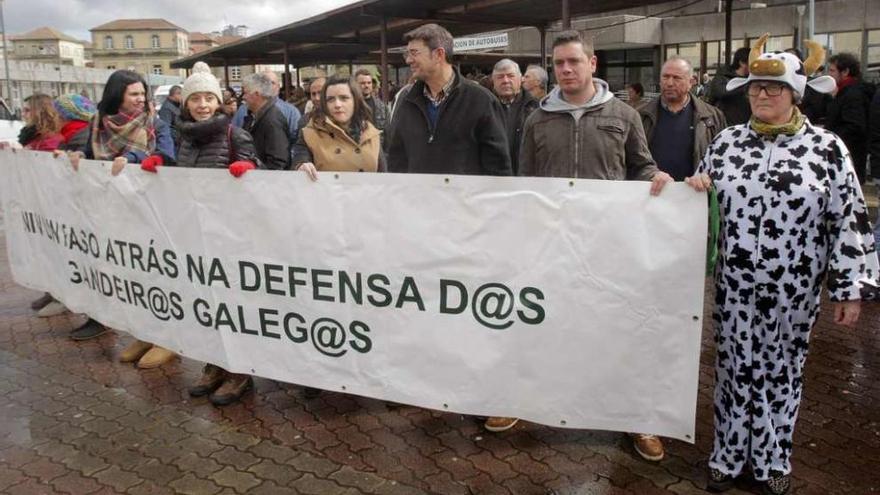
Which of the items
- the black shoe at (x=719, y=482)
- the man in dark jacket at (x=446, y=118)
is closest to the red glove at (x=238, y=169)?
the man in dark jacket at (x=446, y=118)

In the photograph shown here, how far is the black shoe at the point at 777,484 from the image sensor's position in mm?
2961

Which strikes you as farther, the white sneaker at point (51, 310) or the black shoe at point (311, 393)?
the white sneaker at point (51, 310)

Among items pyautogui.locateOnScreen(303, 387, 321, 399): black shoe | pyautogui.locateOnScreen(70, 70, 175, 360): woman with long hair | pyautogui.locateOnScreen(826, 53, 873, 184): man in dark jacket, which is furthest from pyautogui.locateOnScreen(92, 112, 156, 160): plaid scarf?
pyautogui.locateOnScreen(826, 53, 873, 184): man in dark jacket

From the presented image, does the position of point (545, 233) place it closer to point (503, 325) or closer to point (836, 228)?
point (503, 325)

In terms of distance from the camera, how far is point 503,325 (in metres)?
3.17

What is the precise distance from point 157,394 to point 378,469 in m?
1.73

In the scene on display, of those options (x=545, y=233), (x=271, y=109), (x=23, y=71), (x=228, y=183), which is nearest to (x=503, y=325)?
(x=545, y=233)

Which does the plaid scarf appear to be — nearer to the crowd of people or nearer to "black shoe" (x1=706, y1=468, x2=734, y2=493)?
the crowd of people

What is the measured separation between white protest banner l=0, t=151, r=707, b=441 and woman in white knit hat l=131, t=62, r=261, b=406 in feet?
0.67

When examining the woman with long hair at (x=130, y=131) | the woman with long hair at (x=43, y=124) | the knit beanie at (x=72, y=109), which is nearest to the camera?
the woman with long hair at (x=130, y=131)

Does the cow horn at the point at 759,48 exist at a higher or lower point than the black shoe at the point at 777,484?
higher

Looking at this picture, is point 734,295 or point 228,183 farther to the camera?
point 228,183

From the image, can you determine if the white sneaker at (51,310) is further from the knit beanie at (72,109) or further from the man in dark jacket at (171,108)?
the man in dark jacket at (171,108)

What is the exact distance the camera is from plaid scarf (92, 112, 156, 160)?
4863 millimetres
